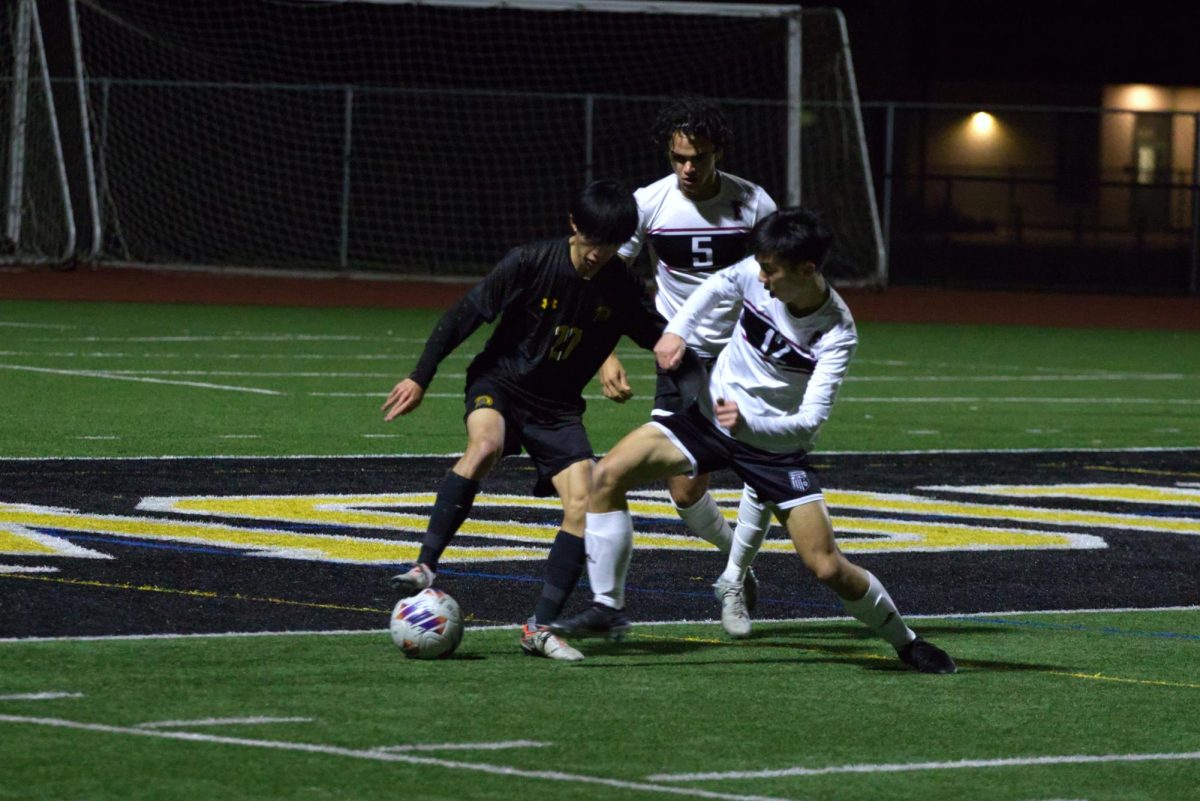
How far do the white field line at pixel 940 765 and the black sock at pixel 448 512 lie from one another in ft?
8.87

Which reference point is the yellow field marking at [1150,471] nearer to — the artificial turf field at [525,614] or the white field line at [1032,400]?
the artificial turf field at [525,614]

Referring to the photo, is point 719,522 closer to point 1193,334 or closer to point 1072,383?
point 1072,383

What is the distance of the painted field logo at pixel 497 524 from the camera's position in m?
10.7

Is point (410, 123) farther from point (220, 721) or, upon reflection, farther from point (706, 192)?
point (220, 721)

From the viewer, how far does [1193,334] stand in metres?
29.4

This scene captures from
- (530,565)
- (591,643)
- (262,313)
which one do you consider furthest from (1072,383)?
(591,643)

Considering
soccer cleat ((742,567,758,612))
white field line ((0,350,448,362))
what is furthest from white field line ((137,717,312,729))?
white field line ((0,350,448,362))

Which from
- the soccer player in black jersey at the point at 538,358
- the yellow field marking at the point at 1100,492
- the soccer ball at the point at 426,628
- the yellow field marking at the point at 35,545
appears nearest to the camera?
the soccer ball at the point at 426,628

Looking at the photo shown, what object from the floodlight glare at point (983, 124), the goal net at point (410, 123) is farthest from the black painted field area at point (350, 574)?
the floodlight glare at point (983, 124)

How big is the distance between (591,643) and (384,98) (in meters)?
28.8

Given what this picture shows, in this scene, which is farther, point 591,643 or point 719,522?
point 719,522

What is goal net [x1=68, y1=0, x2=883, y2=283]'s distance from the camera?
3306 centimetres

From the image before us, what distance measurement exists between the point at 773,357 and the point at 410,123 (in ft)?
93.9

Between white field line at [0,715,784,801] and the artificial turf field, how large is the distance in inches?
0.6
